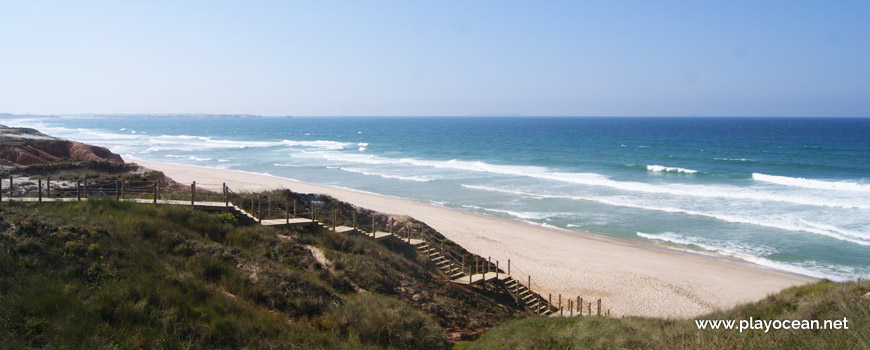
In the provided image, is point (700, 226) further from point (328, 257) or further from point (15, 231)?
point (15, 231)

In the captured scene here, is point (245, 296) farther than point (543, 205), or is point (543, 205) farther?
point (543, 205)

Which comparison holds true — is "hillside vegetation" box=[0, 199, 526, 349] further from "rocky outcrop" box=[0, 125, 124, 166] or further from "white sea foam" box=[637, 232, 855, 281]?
"rocky outcrop" box=[0, 125, 124, 166]

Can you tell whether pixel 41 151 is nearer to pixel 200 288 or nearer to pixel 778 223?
pixel 200 288

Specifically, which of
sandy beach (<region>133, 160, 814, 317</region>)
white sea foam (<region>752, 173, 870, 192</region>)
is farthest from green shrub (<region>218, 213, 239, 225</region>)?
white sea foam (<region>752, 173, 870, 192</region>)

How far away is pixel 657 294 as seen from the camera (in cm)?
1989

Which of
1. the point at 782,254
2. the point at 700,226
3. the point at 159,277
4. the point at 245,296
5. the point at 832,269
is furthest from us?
the point at 700,226

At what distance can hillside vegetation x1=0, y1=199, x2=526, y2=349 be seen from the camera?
785 centimetres

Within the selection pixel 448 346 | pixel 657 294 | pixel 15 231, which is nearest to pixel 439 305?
pixel 448 346

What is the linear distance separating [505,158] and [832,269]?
4653cm

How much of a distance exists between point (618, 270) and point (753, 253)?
7479 millimetres

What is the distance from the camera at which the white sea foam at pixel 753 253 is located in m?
21.5

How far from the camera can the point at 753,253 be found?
80.3 feet

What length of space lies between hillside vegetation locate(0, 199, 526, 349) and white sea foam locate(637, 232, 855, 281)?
47.1 feet

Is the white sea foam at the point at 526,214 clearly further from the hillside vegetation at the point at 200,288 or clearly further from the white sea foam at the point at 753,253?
the hillside vegetation at the point at 200,288
